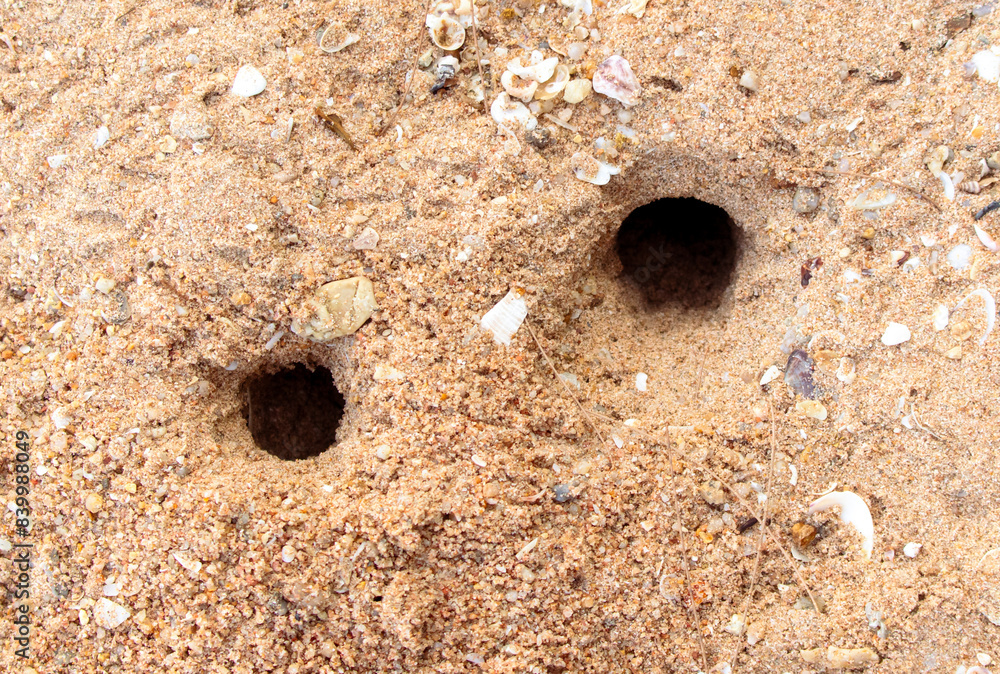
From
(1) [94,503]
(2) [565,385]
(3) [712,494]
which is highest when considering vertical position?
(1) [94,503]

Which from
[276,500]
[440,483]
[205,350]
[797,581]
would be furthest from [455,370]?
[797,581]

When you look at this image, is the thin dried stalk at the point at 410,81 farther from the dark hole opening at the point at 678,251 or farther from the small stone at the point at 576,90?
the dark hole opening at the point at 678,251

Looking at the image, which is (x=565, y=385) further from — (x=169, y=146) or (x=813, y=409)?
(x=169, y=146)

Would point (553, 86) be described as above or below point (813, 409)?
above

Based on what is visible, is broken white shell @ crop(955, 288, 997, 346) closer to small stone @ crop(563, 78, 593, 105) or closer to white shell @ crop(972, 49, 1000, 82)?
white shell @ crop(972, 49, 1000, 82)

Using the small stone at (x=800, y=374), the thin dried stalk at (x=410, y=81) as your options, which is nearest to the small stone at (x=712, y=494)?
the small stone at (x=800, y=374)

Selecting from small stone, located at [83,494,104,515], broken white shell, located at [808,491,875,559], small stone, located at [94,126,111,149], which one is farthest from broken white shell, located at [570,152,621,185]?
small stone, located at [83,494,104,515]

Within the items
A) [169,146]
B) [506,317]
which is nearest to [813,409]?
[506,317]
